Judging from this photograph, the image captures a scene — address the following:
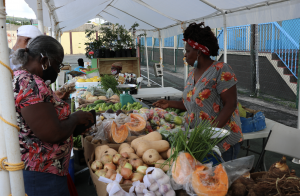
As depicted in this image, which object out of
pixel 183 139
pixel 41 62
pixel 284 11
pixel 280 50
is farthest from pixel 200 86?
pixel 280 50

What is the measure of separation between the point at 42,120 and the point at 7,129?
0.34m

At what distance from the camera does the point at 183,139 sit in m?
1.53

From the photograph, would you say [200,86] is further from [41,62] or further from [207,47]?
[41,62]

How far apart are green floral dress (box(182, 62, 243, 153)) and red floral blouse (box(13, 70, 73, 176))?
112 cm

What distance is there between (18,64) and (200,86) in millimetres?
1467

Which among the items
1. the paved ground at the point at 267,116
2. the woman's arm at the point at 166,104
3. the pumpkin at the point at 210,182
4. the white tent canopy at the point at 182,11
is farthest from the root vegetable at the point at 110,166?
the white tent canopy at the point at 182,11

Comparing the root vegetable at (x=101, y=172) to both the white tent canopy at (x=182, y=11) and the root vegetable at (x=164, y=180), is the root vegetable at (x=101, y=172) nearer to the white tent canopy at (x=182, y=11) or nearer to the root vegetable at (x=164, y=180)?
the root vegetable at (x=164, y=180)

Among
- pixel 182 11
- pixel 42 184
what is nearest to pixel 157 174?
pixel 42 184

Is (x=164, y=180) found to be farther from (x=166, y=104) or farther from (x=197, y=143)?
(x=166, y=104)

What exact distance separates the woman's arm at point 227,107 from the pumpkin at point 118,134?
0.82 meters

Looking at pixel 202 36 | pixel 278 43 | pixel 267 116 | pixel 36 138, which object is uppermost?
pixel 278 43

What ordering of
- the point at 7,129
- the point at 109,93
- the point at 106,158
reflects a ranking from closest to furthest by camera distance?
the point at 7,129
the point at 106,158
the point at 109,93

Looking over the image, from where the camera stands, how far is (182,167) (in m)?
1.38

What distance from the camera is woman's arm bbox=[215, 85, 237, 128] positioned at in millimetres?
2137
